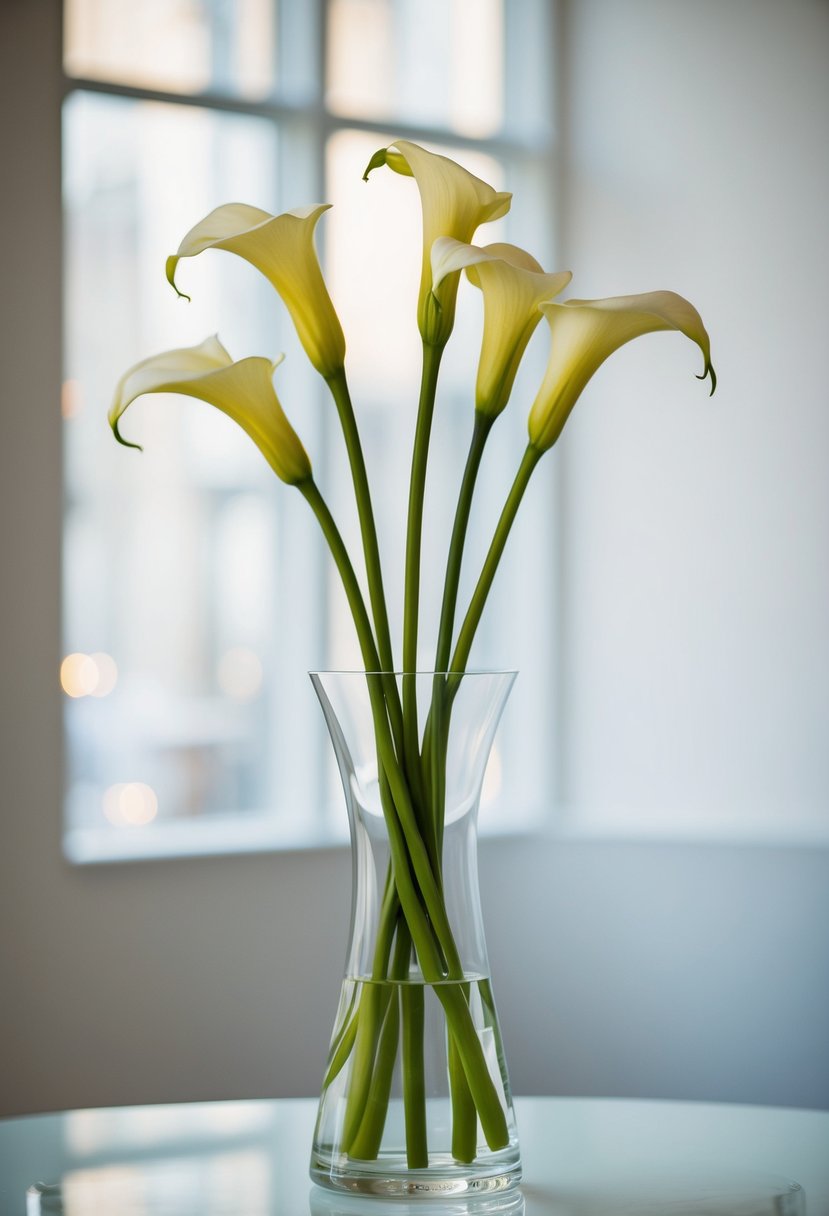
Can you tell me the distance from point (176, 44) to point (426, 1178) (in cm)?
270

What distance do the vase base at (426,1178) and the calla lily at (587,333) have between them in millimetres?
421

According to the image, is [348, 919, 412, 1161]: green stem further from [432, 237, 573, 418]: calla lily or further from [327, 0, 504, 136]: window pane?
[327, 0, 504, 136]: window pane

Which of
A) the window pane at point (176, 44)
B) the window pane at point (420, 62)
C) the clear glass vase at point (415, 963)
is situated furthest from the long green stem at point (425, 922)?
the window pane at point (420, 62)

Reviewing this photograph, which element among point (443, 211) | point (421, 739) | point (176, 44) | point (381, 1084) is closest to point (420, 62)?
point (176, 44)

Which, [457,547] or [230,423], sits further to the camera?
[230,423]

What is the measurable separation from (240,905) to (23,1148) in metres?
1.95

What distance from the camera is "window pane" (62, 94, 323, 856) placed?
9.34 ft

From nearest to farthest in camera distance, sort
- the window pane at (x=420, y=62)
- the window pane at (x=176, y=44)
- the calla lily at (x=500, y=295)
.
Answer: the calla lily at (x=500, y=295) → the window pane at (x=176, y=44) → the window pane at (x=420, y=62)

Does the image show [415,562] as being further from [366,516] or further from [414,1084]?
[414,1084]

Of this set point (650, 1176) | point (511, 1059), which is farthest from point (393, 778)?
point (511, 1059)

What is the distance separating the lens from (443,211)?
0.83m

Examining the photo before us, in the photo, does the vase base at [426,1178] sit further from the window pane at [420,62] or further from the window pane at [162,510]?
the window pane at [420,62]

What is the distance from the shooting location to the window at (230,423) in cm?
286

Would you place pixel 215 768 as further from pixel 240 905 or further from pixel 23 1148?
pixel 23 1148
